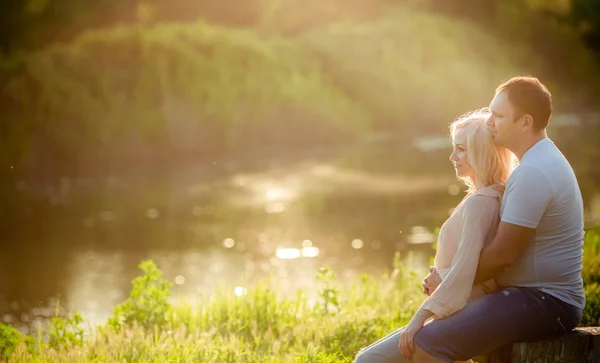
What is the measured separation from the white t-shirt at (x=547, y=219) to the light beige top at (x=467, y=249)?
8 cm

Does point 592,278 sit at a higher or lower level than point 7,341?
higher

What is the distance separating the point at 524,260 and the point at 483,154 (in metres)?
0.52

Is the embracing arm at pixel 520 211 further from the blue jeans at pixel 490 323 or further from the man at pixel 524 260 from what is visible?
the blue jeans at pixel 490 323

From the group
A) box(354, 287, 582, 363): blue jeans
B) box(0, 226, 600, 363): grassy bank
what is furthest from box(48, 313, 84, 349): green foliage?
box(354, 287, 582, 363): blue jeans

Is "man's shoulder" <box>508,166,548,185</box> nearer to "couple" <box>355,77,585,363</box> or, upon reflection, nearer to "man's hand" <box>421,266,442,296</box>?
"couple" <box>355,77,585,363</box>

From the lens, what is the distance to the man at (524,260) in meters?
3.87

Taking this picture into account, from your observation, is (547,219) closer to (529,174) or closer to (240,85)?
(529,174)

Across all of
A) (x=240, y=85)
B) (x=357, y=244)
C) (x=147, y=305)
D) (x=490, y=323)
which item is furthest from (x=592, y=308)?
(x=240, y=85)

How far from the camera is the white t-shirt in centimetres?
381

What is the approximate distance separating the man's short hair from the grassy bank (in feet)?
6.85

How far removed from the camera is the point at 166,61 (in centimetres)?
2344

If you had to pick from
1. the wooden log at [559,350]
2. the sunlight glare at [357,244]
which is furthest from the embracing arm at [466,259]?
the sunlight glare at [357,244]

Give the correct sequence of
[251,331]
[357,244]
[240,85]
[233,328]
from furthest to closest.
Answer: [240,85]
[357,244]
[233,328]
[251,331]

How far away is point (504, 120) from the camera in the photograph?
395 centimetres
